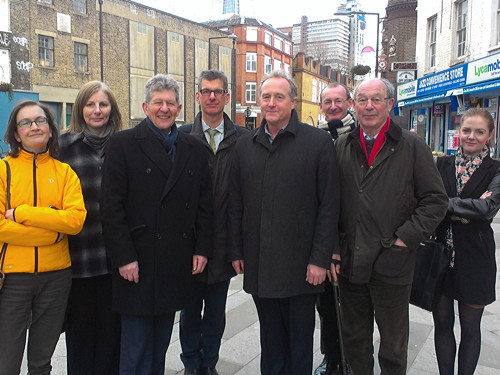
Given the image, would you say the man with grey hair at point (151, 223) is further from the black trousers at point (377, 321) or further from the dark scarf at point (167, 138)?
the black trousers at point (377, 321)

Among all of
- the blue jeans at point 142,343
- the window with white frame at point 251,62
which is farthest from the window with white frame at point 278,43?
the blue jeans at point 142,343

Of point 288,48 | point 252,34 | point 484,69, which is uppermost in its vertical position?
point 288,48

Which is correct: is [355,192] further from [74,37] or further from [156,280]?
[74,37]

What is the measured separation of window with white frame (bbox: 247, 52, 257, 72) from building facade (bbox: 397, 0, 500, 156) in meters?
28.0

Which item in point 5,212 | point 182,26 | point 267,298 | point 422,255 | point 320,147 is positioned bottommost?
point 267,298

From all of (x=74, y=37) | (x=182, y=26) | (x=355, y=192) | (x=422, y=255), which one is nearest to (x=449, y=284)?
(x=422, y=255)

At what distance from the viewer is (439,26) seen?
16.0 m

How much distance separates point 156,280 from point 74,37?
25.6m

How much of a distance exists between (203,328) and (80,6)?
86.6 feet

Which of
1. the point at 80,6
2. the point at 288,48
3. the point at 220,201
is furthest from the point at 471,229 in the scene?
the point at 288,48

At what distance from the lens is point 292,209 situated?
2.70 metres

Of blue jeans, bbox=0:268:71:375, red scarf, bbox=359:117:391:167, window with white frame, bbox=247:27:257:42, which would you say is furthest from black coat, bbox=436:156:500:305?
window with white frame, bbox=247:27:257:42

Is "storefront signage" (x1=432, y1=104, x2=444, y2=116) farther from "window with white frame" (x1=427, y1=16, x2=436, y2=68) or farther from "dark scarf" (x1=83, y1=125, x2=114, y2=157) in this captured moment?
"dark scarf" (x1=83, y1=125, x2=114, y2=157)

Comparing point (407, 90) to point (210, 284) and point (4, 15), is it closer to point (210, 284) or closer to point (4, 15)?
point (210, 284)
